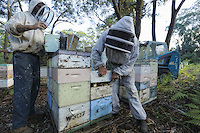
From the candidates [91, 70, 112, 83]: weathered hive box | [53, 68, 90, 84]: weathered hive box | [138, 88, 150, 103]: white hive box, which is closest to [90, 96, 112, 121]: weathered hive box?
[91, 70, 112, 83]: weathered hive box

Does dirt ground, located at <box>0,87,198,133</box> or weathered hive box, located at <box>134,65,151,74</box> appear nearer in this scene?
dirt ground, located at <box>0,87,198,133</box>

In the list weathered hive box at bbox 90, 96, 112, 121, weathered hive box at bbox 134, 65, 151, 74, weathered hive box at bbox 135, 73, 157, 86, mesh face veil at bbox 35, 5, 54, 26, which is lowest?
weathered hive box at bbox 90, 96, 112, 121

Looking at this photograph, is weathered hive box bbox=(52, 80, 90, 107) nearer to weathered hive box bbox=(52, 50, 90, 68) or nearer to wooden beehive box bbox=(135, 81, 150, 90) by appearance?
weathered hive box bbox=(52, 50, 90, 68)

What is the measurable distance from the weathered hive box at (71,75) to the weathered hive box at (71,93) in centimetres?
6

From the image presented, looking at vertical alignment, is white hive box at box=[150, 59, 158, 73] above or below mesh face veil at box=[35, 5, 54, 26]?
below

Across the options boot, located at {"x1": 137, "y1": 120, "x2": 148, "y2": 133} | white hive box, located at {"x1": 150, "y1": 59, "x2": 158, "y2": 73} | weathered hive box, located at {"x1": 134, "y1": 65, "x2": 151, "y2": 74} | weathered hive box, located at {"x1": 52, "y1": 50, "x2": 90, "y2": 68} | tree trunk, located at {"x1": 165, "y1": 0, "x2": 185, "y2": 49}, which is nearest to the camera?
weathered hive box, located at {"x1": 52, "y1": 50, "x2": 90, "y2": 68}

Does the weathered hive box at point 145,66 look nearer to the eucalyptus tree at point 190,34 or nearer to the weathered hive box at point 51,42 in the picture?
the weathered hive box at point 51,42

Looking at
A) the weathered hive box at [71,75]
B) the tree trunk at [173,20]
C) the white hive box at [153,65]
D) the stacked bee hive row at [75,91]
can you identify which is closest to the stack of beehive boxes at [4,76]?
the stacked bee hive row at [75,91]

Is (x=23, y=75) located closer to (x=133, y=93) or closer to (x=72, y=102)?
(x=72, y=102)

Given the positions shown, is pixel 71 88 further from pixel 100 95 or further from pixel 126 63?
pixel 126 63

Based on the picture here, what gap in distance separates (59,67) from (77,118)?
0.76m

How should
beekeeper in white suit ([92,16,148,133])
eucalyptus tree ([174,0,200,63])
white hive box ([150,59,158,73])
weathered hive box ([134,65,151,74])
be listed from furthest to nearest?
eucalyptus tree ([174,0,200,63])
white hive box ([150,59,158,73])
weathered hive box ([134,65,151,74])
beekeeper in white suit ([92,16,148,133])

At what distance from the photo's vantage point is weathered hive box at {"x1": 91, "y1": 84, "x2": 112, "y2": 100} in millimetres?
1532

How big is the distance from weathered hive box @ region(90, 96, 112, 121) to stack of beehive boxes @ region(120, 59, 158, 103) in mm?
787
